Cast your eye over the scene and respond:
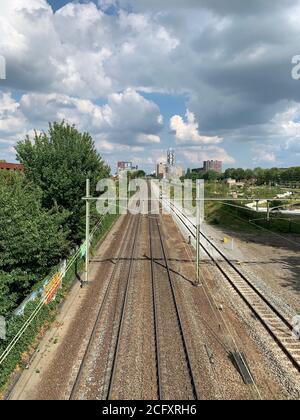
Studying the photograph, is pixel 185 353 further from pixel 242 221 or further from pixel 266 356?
pixel 242 221

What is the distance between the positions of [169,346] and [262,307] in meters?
6.61

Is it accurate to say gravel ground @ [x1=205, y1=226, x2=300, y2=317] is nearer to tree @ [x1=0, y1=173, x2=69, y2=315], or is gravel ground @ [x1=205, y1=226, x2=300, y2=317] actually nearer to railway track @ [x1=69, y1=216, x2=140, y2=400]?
railway track @ [x1=69, y1=216, x2=140, y2=400]

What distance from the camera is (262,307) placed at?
18.4m

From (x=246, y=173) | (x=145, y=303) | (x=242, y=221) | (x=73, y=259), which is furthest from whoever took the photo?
(x=246, y=173)

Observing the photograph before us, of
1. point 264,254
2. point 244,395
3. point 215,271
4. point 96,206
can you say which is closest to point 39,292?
point 244,395

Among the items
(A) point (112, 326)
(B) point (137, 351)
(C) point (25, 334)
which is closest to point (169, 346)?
(B) point (137, 351)

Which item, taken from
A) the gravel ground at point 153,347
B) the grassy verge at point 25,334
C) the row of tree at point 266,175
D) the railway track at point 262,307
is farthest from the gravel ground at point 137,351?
the row of tree at point 266,175

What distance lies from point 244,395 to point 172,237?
27.5 m

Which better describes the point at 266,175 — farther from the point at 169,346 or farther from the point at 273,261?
the point at 169,346

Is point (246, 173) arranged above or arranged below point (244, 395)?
above

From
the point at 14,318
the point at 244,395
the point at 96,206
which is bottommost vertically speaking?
the point at 244,395

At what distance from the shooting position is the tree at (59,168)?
2867 centimetres

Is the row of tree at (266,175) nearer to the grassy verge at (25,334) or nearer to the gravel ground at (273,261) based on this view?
the gravel ground at (273,261)

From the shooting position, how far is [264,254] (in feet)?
101
